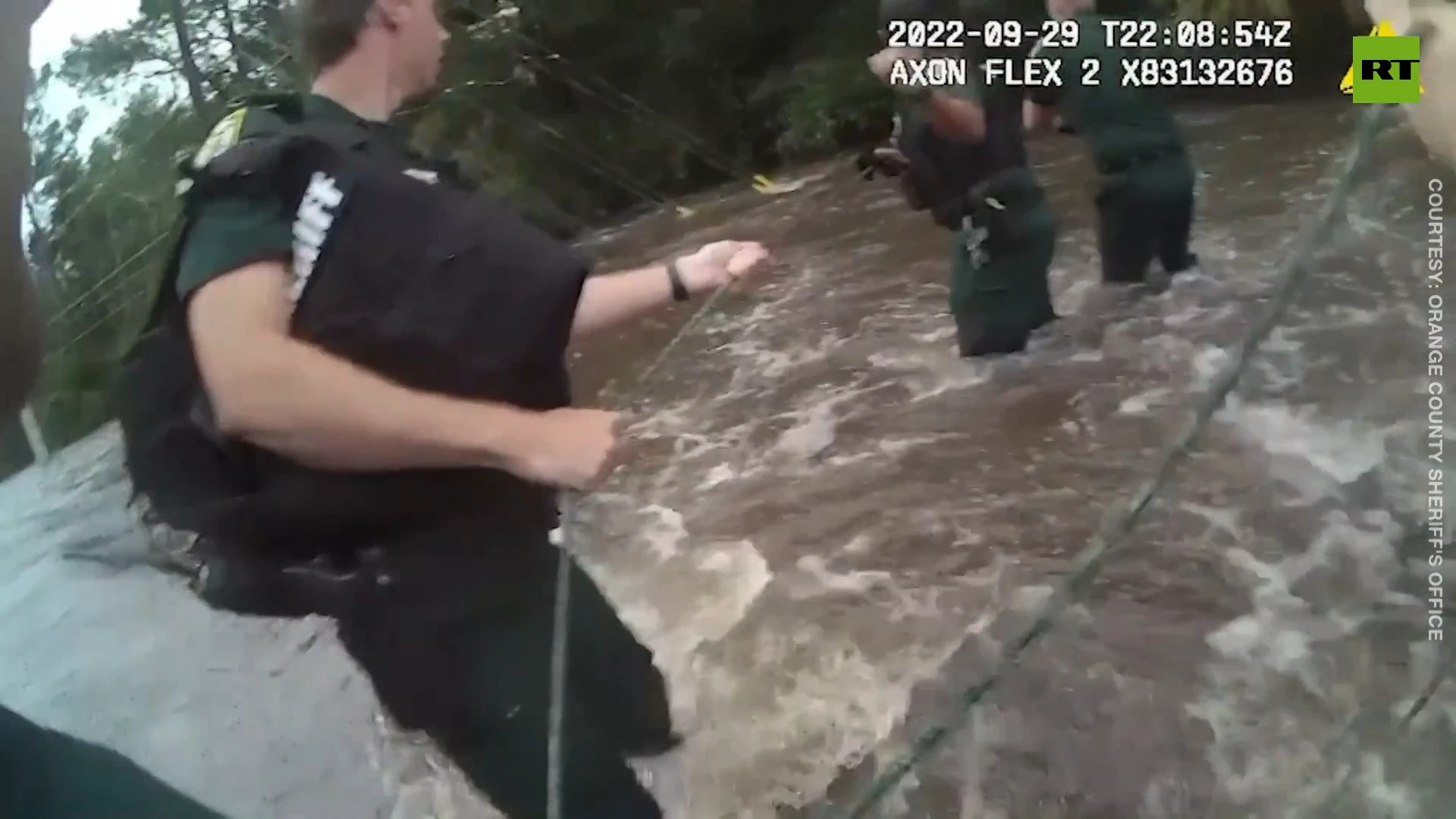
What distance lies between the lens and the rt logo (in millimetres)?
599

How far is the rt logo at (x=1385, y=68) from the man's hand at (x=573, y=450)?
396 millimetres

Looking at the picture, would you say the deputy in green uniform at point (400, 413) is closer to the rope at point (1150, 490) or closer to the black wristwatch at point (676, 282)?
the black wristwatch at point (676, 282)

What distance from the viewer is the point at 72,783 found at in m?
0.64

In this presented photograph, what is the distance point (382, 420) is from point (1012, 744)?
0.34 metres

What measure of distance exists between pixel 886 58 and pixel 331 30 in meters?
0.27

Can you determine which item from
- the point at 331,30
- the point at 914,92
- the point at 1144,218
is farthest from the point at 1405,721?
the point at 331,30

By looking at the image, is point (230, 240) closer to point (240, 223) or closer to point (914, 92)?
point (240, 223)

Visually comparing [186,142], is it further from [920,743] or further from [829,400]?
[920,743]

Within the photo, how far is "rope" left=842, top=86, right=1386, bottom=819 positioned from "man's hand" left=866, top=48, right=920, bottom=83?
0.22 m

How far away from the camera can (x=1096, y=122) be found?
0.62 metres

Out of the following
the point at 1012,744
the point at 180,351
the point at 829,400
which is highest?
the point at 180,351

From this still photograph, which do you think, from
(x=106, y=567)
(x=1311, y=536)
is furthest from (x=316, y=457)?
(x=1311, y=536)

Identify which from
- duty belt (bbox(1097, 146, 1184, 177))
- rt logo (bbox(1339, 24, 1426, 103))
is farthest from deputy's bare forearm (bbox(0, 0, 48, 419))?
rt logo (bbox(1339, 24, 1426, 103))

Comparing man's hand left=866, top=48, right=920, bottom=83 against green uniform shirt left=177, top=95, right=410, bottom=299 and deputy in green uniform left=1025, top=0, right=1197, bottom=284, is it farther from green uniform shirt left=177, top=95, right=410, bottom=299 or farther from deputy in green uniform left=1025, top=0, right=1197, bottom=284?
green uniform shirt left=177, top=95, right=410, bottom=299
